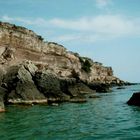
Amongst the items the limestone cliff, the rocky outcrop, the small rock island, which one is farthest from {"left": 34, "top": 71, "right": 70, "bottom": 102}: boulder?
the limestone cliff

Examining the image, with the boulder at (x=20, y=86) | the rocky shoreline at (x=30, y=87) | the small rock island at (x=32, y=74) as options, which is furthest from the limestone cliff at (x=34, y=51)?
the rocky shoreline at (x=30, y=87)

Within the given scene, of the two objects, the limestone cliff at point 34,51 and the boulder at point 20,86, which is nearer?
the boulder at point 20,86

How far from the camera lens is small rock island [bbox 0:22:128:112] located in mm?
51219

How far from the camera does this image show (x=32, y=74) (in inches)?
2195

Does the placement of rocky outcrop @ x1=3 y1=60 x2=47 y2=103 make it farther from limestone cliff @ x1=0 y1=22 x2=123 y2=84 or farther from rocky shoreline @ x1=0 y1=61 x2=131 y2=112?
limestone cliff @ x1=0 y1=22 x2=123 y2=84

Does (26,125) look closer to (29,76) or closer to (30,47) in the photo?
(29,76)

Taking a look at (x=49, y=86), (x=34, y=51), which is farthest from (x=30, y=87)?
(x=34, y=51)

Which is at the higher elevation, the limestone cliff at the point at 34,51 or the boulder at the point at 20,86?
the limestone cliff at the point at 34,51

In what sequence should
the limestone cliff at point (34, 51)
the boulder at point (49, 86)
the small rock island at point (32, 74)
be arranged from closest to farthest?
the small rock island at point (32, 74) → the boulder at point (49, 86) → the limestone cliff at point (34, 51)

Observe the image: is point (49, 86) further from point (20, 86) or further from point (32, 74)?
point (20, 86)

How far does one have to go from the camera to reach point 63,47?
389ft

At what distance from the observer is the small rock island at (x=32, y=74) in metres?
51.2

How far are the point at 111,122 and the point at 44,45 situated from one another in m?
79.3

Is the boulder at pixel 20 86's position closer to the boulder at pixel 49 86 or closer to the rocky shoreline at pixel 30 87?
the rocky shoreline at pixel 30 87
